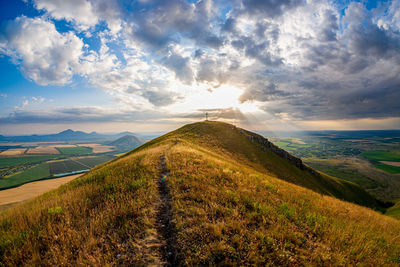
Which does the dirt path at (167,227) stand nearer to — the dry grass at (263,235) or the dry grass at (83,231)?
the dry grass at (263,235)

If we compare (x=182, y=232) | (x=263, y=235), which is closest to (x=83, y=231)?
(x=182, y=232)

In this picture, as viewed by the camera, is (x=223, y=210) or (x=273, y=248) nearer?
(x=273, y=248)

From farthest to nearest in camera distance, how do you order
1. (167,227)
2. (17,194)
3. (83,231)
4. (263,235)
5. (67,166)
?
(67,166) < (17,194) < (167,227) < (83,231) < (263,235)

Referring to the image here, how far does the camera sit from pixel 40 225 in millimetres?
5949

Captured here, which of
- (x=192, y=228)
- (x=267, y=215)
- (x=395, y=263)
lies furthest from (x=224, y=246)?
(x=395, y=263)

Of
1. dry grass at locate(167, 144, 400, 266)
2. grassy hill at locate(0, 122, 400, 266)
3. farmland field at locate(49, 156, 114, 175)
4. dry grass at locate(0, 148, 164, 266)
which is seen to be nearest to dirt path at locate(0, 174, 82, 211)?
dry grass at locate(0, 148, 164, 266)

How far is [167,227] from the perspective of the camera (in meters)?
6.10

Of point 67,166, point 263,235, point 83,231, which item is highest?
point 83,231

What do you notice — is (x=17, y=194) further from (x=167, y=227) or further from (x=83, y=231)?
(x=167, y=227)

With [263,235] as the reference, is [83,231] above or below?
above

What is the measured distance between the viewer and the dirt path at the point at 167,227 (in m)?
4.75

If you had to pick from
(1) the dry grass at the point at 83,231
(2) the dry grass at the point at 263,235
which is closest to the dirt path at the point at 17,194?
(1) the dry grass at the point at 83,231

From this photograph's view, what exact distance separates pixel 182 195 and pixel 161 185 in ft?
8.06

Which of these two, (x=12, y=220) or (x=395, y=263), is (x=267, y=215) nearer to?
(x=395, y=263)
